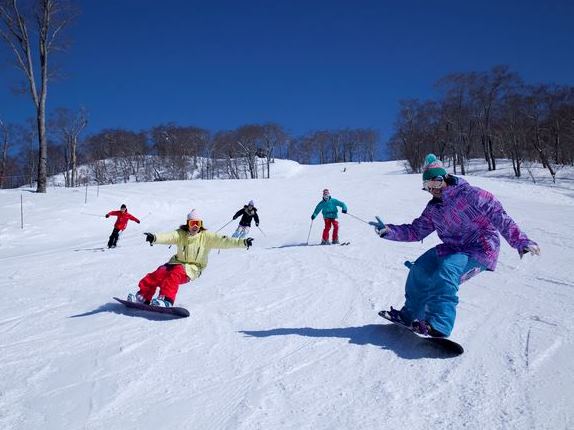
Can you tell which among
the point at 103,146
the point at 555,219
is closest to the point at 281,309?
the point at 555,219

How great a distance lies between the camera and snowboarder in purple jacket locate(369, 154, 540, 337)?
3859 millimetres

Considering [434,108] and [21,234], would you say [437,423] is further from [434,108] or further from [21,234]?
[434,108]

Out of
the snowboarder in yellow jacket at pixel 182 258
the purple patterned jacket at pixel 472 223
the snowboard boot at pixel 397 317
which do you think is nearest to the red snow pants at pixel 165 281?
the snowboarder in yellow jacket at pixel 182 258

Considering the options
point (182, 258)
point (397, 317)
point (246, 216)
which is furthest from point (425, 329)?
point (246, 216)

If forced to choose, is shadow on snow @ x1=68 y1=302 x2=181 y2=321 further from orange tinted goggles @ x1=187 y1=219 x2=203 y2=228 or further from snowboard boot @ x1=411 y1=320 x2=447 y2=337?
snowboard boot @ x1=411 y1=320 x2=447 y2=337

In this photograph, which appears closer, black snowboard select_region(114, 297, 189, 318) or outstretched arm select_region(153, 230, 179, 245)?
black snowboard select_region(114, 297, 189, 318)

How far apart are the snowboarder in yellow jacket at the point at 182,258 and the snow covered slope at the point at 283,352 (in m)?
0.42

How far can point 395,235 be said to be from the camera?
4.71 metres

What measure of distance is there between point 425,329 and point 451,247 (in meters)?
0.90

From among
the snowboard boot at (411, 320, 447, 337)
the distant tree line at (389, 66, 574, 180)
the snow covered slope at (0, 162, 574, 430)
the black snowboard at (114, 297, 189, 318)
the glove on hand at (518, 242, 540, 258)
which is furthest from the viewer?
the distant tree line at (389, 66, 574, 180)

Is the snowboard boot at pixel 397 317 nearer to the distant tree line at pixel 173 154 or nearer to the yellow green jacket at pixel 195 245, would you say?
the yellow green jacket at pixel 195 245

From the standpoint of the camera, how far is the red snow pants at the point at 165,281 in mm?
5641

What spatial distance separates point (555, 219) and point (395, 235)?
1342 cm

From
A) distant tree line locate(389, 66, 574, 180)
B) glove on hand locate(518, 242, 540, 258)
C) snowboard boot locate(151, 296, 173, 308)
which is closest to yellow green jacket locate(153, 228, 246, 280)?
snowboard boot locate(151, 296, 173, 308)
